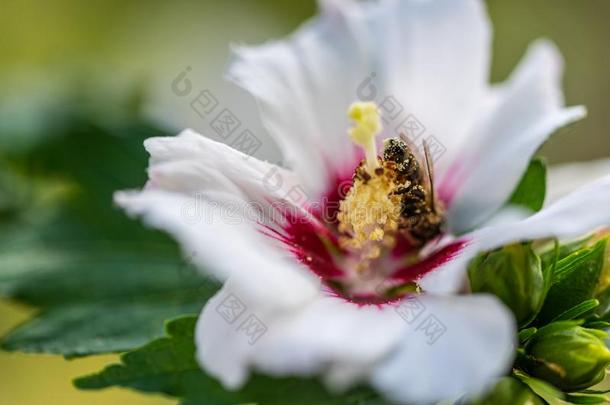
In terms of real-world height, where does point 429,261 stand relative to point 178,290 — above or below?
below

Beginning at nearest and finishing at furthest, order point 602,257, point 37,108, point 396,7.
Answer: point 602,257, point 396,7, point 37,108

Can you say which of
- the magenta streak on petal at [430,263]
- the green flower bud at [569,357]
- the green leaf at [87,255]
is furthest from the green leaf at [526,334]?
the green leaf at [87,255]

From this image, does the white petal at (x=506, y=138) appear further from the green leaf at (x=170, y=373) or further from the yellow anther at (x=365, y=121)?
the green leaf at (x=170, y=373)

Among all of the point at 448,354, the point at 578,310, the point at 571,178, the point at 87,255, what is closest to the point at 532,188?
the point at 578,310

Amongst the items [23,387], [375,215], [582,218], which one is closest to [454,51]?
[375,215]

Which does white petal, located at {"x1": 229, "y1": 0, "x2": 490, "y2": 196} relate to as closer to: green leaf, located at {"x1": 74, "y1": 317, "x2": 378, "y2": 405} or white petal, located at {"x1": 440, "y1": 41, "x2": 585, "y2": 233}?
white petal, located at {"x1": 440, "y1": 41, "x2": 585, "y2": 233}

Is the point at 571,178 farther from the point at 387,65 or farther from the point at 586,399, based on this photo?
the point at 586,399

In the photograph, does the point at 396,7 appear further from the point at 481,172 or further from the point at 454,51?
the point at 481,172
